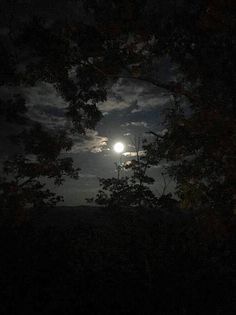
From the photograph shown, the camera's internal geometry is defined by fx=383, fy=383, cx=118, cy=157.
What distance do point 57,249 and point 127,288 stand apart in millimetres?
5423

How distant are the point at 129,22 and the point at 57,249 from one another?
12557 millimetres

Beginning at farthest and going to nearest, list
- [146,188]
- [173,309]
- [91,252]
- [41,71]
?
[91,252] → [146,188] → [173,309] → [41,71]

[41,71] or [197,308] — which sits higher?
[41,71]

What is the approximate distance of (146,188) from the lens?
16656mm

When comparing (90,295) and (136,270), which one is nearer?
(90,295)

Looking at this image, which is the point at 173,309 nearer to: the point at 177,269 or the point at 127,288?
the point at 127,288

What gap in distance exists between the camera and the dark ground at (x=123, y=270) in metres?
14.4

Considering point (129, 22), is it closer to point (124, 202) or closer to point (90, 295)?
point (124, 202)

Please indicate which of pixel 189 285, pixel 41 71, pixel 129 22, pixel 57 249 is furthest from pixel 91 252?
pixel 129 22

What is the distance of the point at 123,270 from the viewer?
17125 millimetres

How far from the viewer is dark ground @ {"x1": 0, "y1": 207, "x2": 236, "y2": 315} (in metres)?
14.4

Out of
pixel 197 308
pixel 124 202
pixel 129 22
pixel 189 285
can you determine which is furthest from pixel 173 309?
pixel 129 22

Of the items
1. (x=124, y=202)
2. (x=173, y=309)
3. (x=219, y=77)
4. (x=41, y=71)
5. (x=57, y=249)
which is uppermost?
(x=219, y=77)

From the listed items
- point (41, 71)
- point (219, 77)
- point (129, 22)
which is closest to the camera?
point (129, 22)
